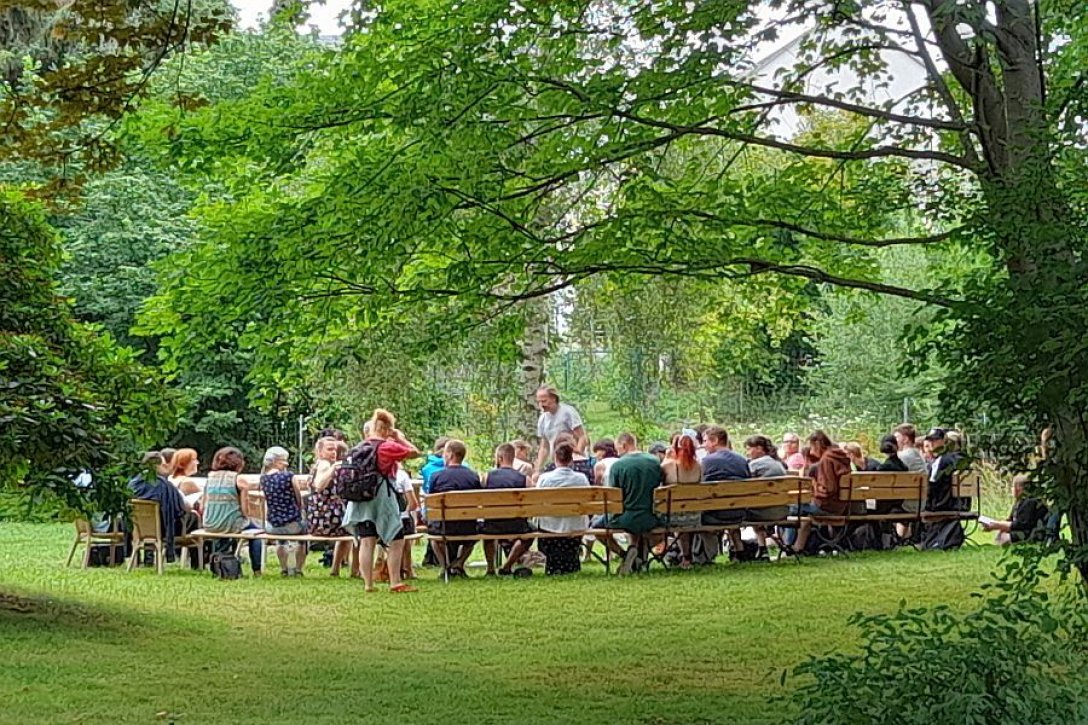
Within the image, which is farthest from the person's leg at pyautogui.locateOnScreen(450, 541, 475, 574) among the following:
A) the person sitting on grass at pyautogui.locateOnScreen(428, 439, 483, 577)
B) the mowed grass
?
the mowed grass

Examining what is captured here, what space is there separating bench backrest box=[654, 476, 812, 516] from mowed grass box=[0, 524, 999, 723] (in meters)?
0.69

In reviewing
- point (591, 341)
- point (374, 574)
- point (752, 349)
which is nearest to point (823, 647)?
point (374, 574)

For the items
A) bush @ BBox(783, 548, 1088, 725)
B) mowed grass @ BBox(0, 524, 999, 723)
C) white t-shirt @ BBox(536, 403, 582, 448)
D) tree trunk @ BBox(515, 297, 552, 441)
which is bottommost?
mowed grass @ BBox(0, 524, 999, 723)

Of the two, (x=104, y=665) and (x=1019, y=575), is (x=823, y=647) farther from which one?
(x=104, y=665)

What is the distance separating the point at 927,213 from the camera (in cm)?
1134

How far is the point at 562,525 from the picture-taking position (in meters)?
14.9

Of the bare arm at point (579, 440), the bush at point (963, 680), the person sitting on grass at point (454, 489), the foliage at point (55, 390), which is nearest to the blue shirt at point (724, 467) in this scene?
the bare arm at point (579, 440)

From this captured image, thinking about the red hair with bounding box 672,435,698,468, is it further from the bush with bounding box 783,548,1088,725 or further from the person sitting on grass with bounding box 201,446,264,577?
the bush with bounding box 783,548,1088,725

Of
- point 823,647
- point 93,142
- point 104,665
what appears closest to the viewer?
point 93,142

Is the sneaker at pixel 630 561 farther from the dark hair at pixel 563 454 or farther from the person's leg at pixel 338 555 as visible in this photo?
the person's leg at pixel 338 555

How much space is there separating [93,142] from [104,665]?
352 centimetres

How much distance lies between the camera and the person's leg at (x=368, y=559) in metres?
13.8

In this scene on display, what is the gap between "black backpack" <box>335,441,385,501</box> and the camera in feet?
44.9

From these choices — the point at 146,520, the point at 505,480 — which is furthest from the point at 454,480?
the point at 146,520
